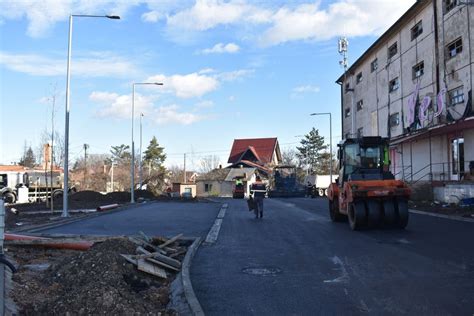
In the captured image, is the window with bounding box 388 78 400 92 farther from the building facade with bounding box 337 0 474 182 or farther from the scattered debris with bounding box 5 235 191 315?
the scattered debris with bounding box 5 235 191 315

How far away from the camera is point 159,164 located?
94500 millimetres

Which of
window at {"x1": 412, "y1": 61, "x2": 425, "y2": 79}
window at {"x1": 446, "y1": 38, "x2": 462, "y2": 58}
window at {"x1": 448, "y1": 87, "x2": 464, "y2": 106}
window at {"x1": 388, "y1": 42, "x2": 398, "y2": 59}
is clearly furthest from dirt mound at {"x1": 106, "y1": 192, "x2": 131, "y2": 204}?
window at {"x1": 446, "y1": 38, "x2": 462, "y2": 58}

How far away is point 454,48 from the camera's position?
27828 millimetres

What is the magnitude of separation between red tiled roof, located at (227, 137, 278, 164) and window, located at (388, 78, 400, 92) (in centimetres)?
4831

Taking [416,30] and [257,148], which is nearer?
[416,30]

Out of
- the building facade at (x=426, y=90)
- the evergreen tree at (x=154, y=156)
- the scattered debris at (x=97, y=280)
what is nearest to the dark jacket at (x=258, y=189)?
the scattered debris at (x=97, y=280)

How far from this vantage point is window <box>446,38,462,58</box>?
27.1 meters

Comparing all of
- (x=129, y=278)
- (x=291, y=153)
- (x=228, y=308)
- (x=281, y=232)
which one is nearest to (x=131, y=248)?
(x=129, y=278)

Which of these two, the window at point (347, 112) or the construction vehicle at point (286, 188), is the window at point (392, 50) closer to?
the window at point (347, 112)

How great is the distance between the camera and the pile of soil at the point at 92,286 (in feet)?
19.1

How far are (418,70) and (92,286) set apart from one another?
30929 mm

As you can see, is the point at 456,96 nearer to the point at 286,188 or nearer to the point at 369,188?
the point at 369,188

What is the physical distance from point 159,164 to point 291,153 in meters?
27.1

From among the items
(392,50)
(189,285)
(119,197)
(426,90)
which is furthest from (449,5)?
(119,197)
